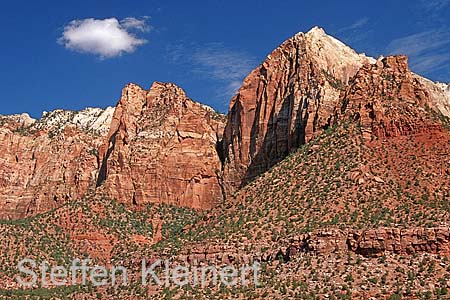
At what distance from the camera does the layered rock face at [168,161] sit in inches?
4970

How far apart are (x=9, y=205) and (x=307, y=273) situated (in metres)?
99.3

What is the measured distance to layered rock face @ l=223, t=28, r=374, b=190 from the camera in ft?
341

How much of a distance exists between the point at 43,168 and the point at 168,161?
42952mm

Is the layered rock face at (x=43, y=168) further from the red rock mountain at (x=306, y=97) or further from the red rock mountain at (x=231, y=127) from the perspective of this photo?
the red rock mountain at (x=306, y=97)

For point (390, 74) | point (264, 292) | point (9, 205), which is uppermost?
point (390, 74)

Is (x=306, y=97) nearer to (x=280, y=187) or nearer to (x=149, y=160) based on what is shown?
(x=280, y=187)

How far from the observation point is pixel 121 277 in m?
98.2

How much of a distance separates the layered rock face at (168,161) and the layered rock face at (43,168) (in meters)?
16.7

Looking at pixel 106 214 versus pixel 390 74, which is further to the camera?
pixel 106 214

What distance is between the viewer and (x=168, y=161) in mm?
127688

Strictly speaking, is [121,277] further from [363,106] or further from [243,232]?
[363,106]

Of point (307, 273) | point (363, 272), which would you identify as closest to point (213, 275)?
point (307, 273)

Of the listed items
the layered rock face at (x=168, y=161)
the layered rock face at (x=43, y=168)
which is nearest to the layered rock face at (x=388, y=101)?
the layered rock face at (x=168, y=161)

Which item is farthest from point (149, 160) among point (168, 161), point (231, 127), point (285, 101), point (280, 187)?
point (280, 187)
